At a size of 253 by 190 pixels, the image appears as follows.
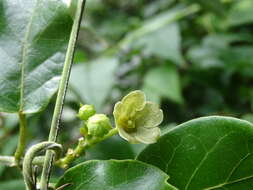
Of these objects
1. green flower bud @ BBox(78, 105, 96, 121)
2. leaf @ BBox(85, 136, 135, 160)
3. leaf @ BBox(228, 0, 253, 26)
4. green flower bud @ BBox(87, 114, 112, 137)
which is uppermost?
green flower bud @ BBox(78, 105, 96, 121)

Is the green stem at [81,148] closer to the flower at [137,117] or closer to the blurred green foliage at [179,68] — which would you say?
the flower at [137,117]

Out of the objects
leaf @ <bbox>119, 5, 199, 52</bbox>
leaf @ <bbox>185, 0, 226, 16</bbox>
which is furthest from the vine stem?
leaf @ <bbox>119, 5, 199, 52</bbox>

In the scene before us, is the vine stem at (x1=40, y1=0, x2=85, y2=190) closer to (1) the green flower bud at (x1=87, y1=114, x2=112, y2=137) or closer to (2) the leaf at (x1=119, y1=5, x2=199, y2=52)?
(1) the green flower bud at (x1=87, y1=114, x2=112, y2=137)

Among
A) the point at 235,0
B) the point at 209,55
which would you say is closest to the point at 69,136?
the point at 209,55

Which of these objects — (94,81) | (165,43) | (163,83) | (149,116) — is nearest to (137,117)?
(149,116)

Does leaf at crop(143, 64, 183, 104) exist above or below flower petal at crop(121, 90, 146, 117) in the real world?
below

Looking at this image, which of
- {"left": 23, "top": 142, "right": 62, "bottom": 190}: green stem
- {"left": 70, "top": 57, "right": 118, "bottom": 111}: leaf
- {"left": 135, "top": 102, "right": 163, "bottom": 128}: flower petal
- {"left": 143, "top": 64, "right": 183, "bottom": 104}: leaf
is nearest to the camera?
{"left": 23, "top": 142, "right": 62, "bottom": 190}: green stem

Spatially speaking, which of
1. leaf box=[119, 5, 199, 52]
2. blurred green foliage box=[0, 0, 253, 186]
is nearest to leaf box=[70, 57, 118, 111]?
blurred green foliage box=[0, 0, 253, 186]

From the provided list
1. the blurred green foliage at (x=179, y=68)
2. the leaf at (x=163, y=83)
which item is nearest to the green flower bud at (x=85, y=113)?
the blurred green foliage at (x=179, y=68)

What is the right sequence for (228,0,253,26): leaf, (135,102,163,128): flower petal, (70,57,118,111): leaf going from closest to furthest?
(135,102,163,128): flower petal < (70,57,118,111): leaf < (228,0,253,26): leaf

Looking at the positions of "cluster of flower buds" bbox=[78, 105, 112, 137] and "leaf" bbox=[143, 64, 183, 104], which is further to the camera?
"leaf" bbox=[143, 64, 183, 104]
